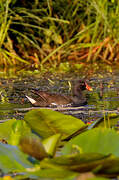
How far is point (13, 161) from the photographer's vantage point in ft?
7.81

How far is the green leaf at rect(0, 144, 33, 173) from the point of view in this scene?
2371 mm

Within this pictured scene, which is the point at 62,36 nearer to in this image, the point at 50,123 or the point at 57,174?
the point at 50,123

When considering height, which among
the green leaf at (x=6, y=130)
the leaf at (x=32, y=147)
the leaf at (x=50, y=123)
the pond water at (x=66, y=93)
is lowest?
the pond water at (x=66, y=93)

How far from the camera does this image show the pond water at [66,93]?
5184 millimetres

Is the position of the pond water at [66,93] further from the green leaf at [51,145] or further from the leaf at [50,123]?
the green leaf at [51,145]

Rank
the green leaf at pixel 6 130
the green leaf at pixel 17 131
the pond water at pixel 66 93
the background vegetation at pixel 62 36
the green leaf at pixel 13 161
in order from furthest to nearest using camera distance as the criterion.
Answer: the background vegetation at pixel 62 36, the pond water at pixel 66 93, the green leaf at pixel 6 130, the green leaf at pixel 17 131, the green leaf at pixel 13 161

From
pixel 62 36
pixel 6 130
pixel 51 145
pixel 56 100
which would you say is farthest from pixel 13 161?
pixel 62 36

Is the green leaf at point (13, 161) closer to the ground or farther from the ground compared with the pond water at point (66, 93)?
farther from the ground

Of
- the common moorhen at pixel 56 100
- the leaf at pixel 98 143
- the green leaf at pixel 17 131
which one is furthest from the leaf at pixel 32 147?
the common moorhen at pixel 56 100

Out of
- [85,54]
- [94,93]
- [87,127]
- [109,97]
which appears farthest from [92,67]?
[87,127]

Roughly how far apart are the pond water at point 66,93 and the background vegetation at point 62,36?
66.4 inches

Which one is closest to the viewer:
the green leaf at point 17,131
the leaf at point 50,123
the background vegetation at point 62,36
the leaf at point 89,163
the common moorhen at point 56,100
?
the leaf at point 89,163

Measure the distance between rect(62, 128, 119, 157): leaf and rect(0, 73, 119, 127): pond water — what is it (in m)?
0.67

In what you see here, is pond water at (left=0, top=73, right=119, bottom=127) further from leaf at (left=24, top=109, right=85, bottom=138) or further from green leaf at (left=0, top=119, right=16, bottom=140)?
green leaf at (left=0, top=119, right=16, bottom=140)
